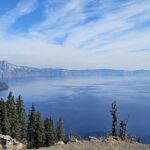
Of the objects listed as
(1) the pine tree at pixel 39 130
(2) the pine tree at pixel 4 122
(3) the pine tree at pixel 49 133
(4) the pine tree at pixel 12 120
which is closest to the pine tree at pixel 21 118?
(4) the pine tree at pixel 12 120

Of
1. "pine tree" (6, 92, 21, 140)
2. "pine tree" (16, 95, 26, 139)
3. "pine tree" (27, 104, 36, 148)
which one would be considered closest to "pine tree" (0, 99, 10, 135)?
"pine tree" (6, 92, 21, 140)

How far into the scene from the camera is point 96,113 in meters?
190

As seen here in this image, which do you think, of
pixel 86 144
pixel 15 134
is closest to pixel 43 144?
pixel 15 134

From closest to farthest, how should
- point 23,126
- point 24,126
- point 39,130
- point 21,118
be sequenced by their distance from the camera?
point 39,130
point 23,126
point 24,126
point 21,118

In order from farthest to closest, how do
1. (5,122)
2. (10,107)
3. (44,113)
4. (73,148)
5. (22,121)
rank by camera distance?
(44,113)
(22,121)
(10,107)
(5,122)
(73,148)

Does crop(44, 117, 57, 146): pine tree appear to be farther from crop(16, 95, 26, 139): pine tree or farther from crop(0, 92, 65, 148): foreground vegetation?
crop(16, 95, 26, 139): pine tree

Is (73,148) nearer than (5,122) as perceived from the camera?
Yes

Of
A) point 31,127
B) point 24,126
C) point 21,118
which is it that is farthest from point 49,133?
point 21,118

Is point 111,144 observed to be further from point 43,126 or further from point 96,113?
point 96,113

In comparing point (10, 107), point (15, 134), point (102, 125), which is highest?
point (10, 107)

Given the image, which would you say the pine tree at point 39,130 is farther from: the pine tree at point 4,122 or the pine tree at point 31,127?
the pine tree at point 4,122

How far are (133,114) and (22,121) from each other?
376ft

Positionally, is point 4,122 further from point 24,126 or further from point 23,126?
point 24,126

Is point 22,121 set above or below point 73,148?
below
